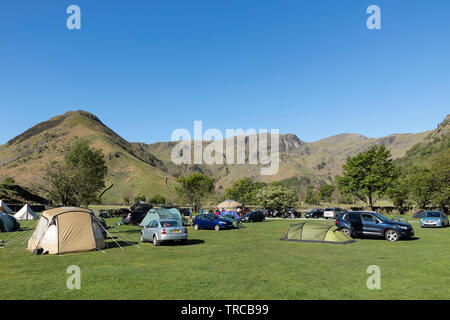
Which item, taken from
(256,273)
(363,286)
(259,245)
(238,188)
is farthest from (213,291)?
(238,188)

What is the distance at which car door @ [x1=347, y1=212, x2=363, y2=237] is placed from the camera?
20.4 meters

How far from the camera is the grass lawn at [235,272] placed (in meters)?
8.60

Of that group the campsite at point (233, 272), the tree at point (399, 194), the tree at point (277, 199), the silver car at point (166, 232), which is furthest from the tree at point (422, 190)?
the silver car at point (166, 232)

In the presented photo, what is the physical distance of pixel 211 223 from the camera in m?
29.2

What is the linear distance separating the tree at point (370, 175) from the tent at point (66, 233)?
1952 inches

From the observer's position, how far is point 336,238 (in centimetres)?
1838

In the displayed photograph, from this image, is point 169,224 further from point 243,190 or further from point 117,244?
point 243,190

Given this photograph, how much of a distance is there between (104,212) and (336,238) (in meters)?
45.9

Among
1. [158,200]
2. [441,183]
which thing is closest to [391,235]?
[441,183]

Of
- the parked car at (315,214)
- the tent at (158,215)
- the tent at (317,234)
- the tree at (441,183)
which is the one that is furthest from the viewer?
the tree at (441,183)

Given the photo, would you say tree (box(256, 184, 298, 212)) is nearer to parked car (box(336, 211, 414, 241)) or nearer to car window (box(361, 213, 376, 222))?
parked car (box(336, 211, 414, 241))

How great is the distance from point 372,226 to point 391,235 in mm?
1137

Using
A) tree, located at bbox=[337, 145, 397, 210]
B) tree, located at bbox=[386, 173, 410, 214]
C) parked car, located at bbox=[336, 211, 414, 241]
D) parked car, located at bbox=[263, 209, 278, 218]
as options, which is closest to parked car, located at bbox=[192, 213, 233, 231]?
parked car, located at bbox=[336, 211, 414, 241]

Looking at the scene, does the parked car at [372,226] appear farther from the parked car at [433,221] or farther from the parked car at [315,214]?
the parked car at [315,214]
